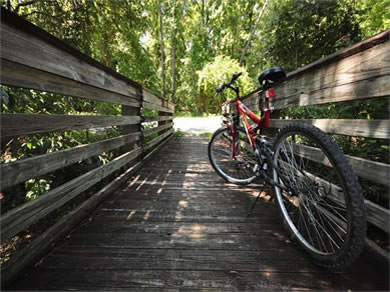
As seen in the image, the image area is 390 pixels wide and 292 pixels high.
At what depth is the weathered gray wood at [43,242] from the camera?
0.99 m

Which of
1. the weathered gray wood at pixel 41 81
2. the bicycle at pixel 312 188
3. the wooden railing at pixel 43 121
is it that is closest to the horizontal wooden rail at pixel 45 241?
the wooden railing at pixel 43 121

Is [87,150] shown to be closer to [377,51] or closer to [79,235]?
[79,235]

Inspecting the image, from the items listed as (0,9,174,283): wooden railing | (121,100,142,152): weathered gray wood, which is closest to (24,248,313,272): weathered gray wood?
(0,9,174,283): wooden railing

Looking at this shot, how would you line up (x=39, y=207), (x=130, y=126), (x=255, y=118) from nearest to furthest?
(x=39, y=207) < (x=255, y=118) < (x=130, y=126)

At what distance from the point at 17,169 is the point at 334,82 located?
198 cm

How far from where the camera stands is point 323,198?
4.50ft

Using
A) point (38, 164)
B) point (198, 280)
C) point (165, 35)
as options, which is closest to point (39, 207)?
point (38, 164)

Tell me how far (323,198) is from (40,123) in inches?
76.9

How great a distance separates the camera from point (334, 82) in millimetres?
1292

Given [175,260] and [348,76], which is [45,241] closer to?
[175,260]

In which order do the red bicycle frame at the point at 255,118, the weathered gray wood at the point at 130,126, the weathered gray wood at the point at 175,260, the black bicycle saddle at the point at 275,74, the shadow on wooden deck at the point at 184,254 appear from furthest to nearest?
the weathered gray wood at the point at 130,126 → the red bicycle frame at the point at 255,118 → the black bicycle saddle at the point at 275,74 → the weathered gray wood at the point at 175,260 → the shadow on wooden deck at the point at 184,254

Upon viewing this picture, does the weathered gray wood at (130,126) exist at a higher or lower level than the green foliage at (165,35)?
lower

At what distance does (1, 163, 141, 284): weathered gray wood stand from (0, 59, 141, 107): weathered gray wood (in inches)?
36.0

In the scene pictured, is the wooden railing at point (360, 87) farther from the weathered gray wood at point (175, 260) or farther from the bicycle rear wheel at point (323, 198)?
the weathered gray wood at point (175, 260)
